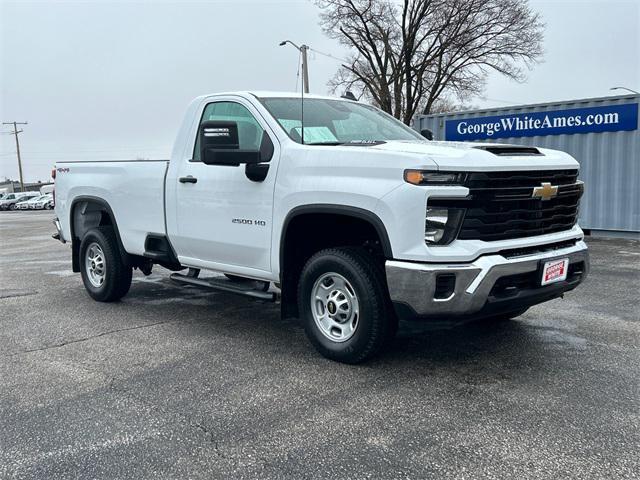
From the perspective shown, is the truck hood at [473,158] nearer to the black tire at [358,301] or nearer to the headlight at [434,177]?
the headlight at [434,177]

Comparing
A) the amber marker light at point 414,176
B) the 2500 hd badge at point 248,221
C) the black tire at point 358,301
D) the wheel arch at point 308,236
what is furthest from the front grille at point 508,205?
the 2500 hd badge at point 248,221

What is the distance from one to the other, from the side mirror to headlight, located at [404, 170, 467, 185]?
4.72 ft

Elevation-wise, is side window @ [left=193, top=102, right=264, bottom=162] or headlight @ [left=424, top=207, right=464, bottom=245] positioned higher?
side window @ [left=193, top=102, right=264, bottom=162]

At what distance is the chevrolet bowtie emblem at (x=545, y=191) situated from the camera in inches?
165

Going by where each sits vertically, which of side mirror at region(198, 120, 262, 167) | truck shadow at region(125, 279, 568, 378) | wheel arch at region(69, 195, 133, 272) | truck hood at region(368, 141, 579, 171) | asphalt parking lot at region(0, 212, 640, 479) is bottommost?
truck shadow at region(125, 279, 568, 378)

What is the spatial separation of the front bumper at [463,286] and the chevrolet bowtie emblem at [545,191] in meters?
0.42

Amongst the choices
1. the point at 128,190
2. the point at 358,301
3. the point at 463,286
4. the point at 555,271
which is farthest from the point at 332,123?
the point at 128,190

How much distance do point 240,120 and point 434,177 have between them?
2156mm

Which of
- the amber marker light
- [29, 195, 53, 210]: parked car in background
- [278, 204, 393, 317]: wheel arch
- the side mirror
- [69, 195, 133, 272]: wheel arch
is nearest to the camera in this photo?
the amber marker light

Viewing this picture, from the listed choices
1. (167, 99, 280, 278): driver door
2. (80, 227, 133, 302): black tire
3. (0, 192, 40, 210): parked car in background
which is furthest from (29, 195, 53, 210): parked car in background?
(167, 99, 280, 278): driver door

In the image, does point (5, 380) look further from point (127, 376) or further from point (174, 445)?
point (174, 445)

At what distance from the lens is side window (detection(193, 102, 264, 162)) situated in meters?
5.21

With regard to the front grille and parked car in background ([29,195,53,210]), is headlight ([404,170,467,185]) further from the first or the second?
parked car in background ([29,195,53,210])

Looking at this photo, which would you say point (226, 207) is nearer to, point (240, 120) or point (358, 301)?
point (240, 120)
